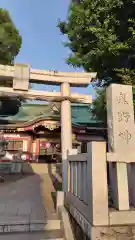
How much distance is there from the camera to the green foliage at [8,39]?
14.2m

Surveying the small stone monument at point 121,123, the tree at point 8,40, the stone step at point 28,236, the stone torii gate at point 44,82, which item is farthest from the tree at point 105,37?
the tree at point 8,40

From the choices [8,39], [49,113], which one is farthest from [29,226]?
[8,39]

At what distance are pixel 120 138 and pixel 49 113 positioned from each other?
12511 millimetres

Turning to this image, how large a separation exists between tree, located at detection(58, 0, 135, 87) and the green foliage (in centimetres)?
784

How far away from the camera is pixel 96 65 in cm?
755

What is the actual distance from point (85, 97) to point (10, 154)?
904cm

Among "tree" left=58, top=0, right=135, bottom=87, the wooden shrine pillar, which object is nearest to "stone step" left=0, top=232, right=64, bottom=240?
the wooden shrine pillar

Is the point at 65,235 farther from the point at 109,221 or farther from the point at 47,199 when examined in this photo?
the point at 47,199

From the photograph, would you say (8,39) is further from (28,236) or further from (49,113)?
(28,236)

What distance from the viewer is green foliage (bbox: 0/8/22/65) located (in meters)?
14.2

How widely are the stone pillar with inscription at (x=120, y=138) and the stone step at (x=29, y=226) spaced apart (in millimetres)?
2013

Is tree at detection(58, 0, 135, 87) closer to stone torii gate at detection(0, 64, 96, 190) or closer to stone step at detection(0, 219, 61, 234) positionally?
stone torii gate at detection(0, 64, 96, 190)

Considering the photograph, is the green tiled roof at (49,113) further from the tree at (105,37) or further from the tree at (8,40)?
the tree at (105,37)

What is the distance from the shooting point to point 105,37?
21.7 ft
